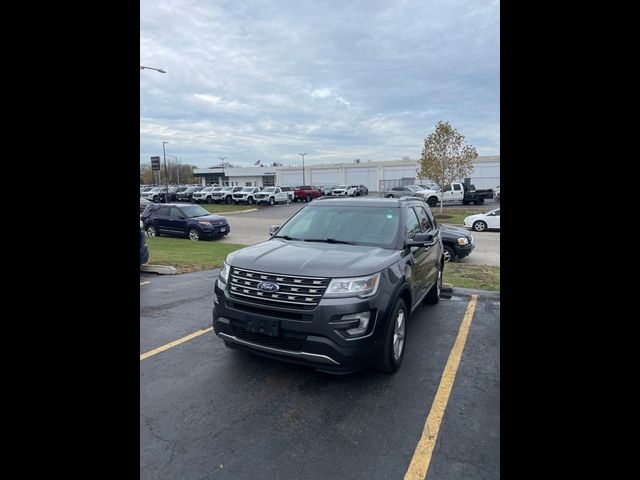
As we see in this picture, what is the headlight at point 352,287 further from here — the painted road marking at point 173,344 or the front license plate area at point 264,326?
the painted road marking at point 173,344

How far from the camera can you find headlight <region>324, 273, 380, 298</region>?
3.32 metres

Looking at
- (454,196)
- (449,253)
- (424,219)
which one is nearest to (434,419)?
(424,219)

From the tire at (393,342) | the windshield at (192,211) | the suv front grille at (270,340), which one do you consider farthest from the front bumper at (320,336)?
the windshield at (192,211)

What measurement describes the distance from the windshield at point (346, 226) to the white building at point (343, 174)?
1769 inches

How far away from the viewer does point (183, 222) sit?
15844 millimetres

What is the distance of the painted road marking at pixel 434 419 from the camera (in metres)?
2.52

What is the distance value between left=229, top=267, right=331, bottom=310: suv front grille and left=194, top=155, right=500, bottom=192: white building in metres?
46.7

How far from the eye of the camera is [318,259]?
12.2ft
